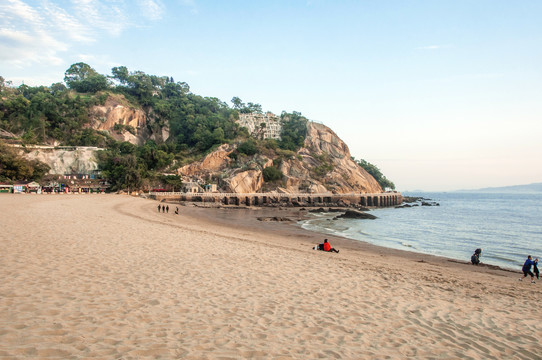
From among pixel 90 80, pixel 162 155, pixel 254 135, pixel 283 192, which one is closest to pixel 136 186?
pixel 162 155

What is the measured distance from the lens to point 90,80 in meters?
92.3

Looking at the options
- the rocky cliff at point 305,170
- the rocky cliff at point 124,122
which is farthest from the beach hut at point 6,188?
the rocky cliff at point 124,122

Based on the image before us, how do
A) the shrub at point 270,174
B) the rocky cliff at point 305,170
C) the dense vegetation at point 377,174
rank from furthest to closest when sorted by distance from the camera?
the dense vegetation at point 377,174 < the shrub at point 270,174 < the rocky cliff at point 305,170

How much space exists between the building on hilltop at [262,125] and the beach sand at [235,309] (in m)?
88.1

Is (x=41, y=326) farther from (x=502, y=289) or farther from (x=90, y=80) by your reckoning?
(x=90, y=80)

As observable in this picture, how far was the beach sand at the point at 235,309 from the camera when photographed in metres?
4.52

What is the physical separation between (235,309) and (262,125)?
93.2 meters

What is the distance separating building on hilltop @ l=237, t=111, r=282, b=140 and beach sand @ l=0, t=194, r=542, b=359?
8809cm

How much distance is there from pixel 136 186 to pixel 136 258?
5342 cm

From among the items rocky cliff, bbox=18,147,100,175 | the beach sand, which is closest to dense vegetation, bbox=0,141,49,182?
rocky cliff, bbox=18,147,100,175

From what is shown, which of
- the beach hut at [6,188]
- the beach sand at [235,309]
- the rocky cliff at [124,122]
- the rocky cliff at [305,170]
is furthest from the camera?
the rocky cliff at [124,122]

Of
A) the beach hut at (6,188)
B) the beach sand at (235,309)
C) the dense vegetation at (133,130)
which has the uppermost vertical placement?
the dense vegetation at (133,130)

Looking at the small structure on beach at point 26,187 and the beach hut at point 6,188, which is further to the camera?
the small structure on beach at point 26,187

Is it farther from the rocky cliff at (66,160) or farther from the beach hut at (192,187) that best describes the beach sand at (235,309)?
the rocky cliff at (66,160)
